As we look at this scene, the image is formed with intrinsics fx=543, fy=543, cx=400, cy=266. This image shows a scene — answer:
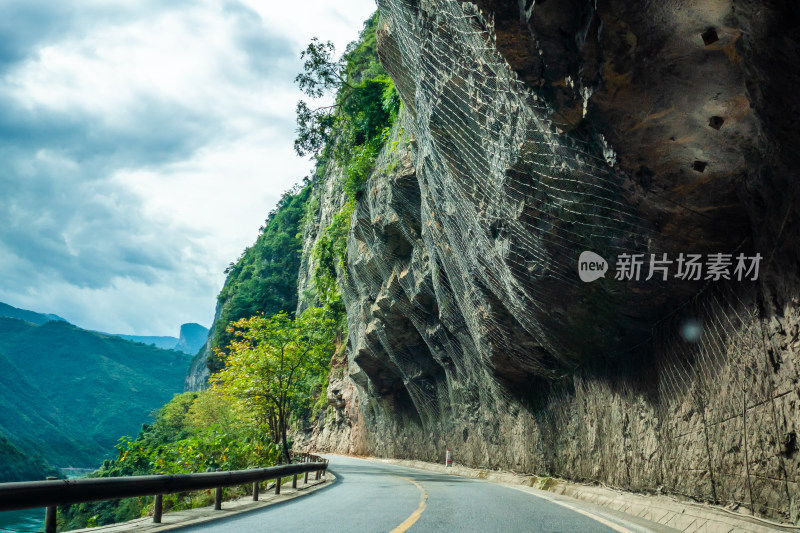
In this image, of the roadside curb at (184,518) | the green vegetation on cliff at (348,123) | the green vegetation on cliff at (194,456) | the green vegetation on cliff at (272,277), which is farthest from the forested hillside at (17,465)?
the roadside curb at (184,518)

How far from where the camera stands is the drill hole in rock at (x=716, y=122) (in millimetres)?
5246

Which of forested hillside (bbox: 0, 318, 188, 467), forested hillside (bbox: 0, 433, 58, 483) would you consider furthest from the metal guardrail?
forested hillside (bbox: 0, 318, 188, 467)

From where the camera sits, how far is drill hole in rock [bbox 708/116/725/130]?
525cm

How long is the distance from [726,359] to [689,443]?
164 cm

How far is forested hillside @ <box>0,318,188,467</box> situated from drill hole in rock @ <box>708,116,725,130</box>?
120 meters

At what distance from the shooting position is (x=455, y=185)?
10984mm

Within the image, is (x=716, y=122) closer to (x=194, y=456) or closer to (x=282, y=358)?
(x=194, y=456)

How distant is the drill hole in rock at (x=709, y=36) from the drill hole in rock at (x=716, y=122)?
0.77 metres

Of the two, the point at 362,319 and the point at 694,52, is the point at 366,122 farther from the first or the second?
the point at 694,52

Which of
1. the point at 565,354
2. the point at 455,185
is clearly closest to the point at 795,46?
the point at 455,185

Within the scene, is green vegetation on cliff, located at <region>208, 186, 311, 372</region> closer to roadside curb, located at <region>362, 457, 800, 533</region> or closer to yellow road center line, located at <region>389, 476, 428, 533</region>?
roadside curb, located at <region>362, 457, 800, 533</region>

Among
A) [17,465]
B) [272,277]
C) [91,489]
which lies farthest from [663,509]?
[272,277]

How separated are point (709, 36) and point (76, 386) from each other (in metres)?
183

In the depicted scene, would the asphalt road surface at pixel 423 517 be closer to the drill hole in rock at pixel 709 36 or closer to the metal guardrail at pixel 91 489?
the metal guardrail at pixel 91 489
